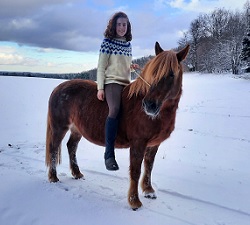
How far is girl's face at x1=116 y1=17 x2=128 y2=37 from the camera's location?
140 inches

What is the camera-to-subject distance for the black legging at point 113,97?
342cm

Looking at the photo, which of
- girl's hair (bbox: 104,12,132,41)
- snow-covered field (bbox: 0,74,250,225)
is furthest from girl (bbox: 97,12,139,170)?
snow-covered field (bbox: 0,74,250,225)

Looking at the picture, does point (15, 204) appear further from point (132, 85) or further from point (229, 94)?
point (229, 94)

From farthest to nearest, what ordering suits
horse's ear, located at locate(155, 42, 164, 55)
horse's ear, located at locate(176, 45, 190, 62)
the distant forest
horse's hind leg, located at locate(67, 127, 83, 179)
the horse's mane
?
the distant forest → horse's hind leg, located at locate(67, 127, 83, 179) → horse's ear, located at locate(155, 42, 164, 55) → horse's ear, located at locate(176, 45, 190, 62) → the horse's mane

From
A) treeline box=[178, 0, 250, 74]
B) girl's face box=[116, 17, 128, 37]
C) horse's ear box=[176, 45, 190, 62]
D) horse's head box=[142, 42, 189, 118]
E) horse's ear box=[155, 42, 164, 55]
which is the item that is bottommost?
horse's head box=[142, 42, 189, 118]

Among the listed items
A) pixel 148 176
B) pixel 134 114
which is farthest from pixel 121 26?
pixel 148 176

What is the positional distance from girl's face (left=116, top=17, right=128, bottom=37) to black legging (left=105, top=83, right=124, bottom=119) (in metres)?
0.76

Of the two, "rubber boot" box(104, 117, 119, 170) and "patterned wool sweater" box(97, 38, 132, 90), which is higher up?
"patterned wool sweater" box(97, 38, 132, 90)

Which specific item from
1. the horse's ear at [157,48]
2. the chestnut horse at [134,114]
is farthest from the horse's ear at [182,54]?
the horse's ear at [157,48]

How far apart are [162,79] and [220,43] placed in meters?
39.5

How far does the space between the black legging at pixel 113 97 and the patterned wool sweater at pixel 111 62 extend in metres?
0.08

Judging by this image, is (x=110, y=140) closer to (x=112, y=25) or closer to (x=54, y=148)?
(x=54, y=148)

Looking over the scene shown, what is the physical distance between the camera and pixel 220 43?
38.3 metres

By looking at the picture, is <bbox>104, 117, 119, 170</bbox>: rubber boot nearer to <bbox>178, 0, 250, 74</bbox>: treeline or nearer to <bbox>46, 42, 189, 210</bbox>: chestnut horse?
<bbox>46, 42, 189, 210</bbox>: chestnut horse
